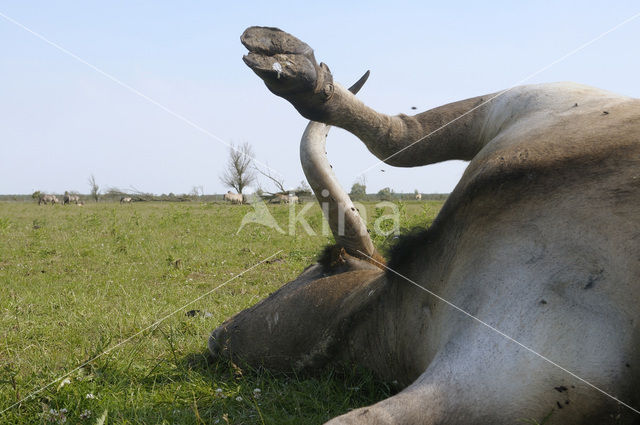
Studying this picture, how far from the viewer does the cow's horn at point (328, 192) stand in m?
3.31

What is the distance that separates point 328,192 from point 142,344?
1759 millimetres

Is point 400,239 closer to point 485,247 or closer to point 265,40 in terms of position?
point 485,247

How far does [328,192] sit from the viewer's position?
130 inches

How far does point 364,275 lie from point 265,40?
1.38 meters

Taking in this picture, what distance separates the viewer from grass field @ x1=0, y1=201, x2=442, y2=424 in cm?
286

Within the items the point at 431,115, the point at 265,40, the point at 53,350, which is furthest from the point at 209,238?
the point at 265,40

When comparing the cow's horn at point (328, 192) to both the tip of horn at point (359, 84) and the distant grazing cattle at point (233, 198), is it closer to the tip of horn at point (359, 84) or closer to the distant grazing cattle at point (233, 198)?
the tip of horn at point (359, 84)

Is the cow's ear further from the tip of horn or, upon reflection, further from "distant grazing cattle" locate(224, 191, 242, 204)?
"distant grazing cattle" locate(224, 191, 242, 204)

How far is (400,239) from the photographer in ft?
8.69

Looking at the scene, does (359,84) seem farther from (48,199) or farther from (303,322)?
(48,199)

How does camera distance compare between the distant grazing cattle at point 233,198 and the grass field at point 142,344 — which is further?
the distant grazing cattle at point 233,198

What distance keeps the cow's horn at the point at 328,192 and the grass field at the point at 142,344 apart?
473mm

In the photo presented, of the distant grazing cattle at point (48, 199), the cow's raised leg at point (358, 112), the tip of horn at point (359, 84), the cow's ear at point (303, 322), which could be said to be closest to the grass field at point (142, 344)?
the cow's ear at point (303, 322)

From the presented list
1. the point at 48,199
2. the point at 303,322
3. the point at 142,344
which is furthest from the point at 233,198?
the point at 303,322
